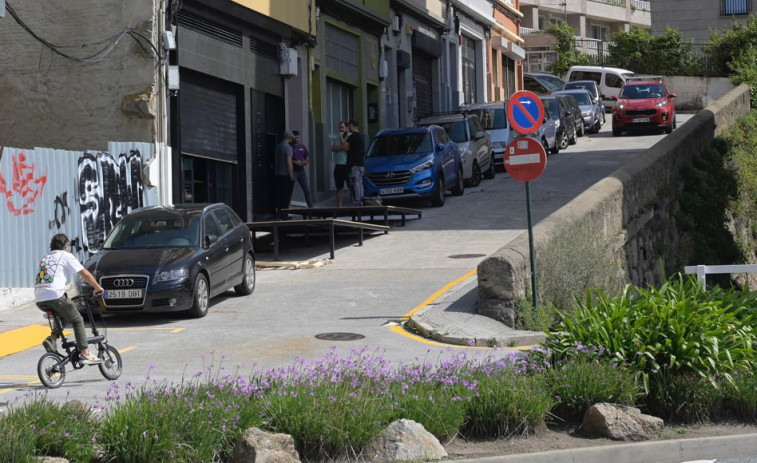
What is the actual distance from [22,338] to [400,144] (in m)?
15.0

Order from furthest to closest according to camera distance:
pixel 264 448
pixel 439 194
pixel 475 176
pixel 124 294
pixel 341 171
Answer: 1. pixel 475 176
2. pixel 439 194
3. pixel 341 171
4. pixel 124 294
5. pixel 264 448

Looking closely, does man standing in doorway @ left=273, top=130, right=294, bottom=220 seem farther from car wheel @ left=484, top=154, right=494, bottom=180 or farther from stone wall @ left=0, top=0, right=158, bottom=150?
car wheel @ left=484, top=154, right=494, bottom=180

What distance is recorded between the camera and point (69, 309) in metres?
11.4

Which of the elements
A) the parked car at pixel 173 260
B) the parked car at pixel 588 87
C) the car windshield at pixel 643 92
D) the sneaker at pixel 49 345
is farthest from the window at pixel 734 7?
the sneaker at pixel 49 345

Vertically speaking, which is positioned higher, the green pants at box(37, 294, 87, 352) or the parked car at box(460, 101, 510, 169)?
the parked car at box(460, 101, 510, 169)

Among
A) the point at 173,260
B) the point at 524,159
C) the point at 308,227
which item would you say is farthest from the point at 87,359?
the point at 308,227

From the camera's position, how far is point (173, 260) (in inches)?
Answer: 622

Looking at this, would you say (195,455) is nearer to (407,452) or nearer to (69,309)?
(407,452)

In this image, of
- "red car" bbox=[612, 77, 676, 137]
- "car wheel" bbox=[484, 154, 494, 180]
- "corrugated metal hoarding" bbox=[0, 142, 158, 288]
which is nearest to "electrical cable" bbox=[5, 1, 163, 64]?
"corrugated metal hoarding" bbox=[0, 142, 158, 288]

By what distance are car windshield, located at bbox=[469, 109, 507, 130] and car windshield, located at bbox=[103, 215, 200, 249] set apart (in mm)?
19222

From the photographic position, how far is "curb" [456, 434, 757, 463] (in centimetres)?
816

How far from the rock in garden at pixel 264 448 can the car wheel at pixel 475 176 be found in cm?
2381

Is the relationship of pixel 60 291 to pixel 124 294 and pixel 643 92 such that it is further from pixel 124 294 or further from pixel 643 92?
pixel 643 92

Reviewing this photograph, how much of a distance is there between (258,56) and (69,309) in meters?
16.8
